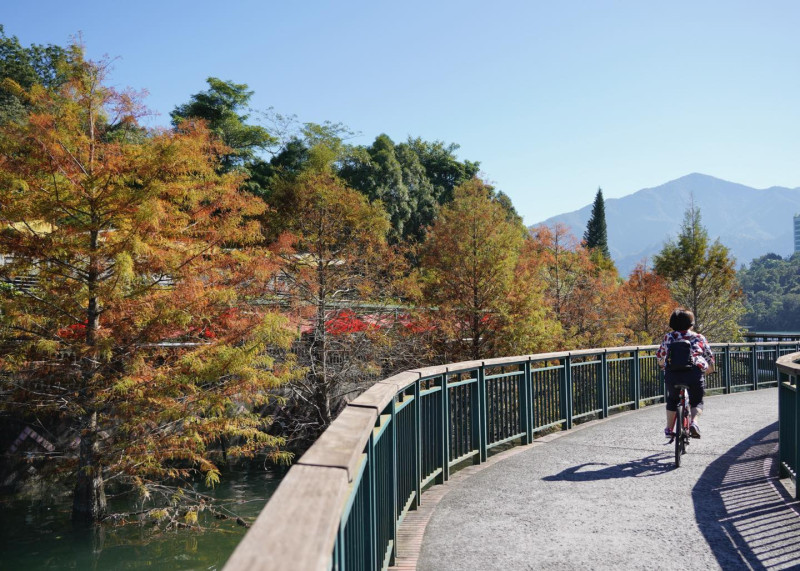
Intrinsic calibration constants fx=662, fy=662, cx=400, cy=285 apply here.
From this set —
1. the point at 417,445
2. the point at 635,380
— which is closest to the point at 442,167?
the point at 635,380

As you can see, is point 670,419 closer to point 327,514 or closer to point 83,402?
point 327,514

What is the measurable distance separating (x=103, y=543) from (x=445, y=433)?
28.7 feet

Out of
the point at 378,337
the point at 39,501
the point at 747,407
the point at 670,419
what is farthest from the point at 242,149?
the point at 670,419

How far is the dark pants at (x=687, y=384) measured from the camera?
7.66 m

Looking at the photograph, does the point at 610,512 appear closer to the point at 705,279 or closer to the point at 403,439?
the point at 403,439

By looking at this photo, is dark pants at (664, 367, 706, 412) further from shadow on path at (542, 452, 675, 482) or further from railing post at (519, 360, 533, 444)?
railing post at (519, 360, 533, 444)

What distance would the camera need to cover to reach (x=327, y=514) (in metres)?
1.51

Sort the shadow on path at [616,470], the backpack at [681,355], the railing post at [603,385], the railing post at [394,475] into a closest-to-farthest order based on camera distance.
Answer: the railing post at [394,475], the shadow on path at [616,470], the backpack at [681,355], the railing post at [603,385]

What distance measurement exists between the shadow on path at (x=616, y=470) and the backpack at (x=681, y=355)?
1.13 m

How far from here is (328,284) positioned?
20875 millimetres

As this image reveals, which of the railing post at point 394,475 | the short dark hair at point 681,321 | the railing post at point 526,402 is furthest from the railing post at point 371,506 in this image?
the railing post at point 526,402

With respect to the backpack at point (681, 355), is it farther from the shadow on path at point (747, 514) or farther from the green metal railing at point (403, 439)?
the shadow on path at point (747, 514)

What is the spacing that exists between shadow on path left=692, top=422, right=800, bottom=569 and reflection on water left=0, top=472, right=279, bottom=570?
848cm

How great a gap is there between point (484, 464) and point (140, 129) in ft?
36.2
